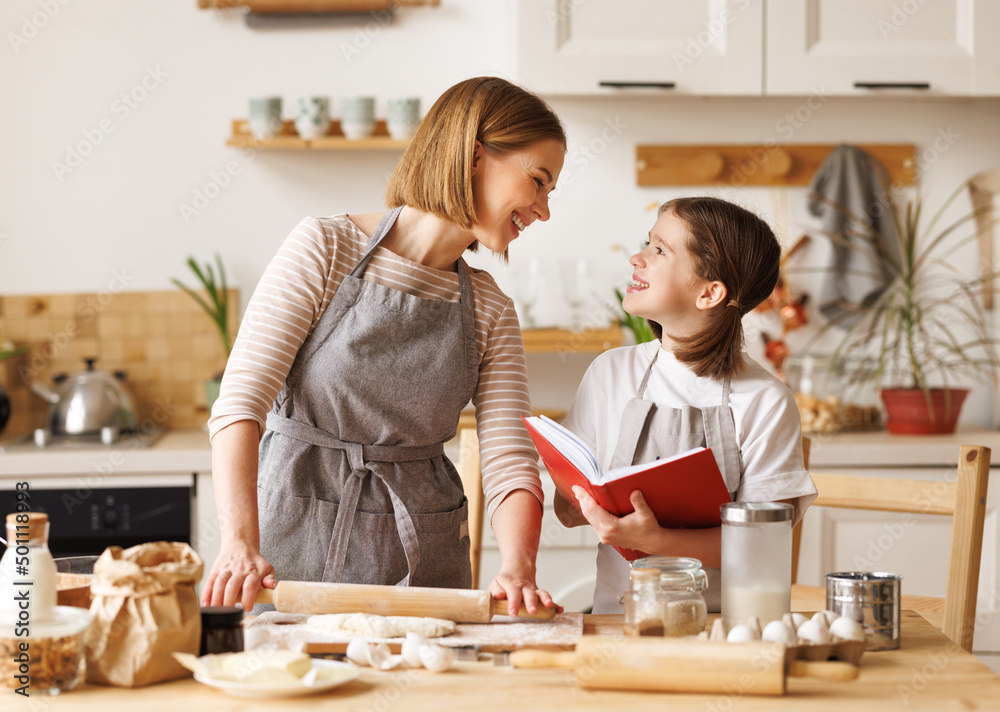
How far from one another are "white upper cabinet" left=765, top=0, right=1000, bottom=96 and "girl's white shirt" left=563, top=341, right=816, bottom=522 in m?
1.37

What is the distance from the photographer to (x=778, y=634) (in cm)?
93

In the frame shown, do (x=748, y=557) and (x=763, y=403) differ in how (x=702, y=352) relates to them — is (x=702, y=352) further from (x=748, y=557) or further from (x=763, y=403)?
(x=748, y=557)

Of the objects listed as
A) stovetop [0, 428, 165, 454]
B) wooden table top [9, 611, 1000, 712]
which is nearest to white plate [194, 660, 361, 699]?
wooden table top [9, 611, 1000, 712]

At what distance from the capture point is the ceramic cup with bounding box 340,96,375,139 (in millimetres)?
2695

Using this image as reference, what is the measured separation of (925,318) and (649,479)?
2.17 metres

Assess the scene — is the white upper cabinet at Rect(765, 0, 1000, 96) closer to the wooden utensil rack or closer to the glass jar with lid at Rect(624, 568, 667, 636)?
the wooden utensil rack

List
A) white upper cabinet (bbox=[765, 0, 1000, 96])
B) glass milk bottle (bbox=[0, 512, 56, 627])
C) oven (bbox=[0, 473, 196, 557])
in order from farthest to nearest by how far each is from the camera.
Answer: white upper cabinet (bbox=[765, 0, 1000, 96])
oven (bbox=[0, 473, 196, 557])
glass milk bottle (bbox=[0, 512, 56, 627])

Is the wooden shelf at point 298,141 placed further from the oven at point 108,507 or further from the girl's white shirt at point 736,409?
the girl's white shirt at point 736,409

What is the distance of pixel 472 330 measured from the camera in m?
1.38

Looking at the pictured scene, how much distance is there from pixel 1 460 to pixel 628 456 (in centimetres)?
166

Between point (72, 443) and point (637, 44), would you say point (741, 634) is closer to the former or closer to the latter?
point (637, 44)

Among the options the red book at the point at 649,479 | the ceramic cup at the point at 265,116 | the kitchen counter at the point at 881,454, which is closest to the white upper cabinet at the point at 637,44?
the ceramic cup at the point at 265,116

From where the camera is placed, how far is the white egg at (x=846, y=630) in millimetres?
947

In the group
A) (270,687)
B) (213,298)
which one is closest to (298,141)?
(213,298)
